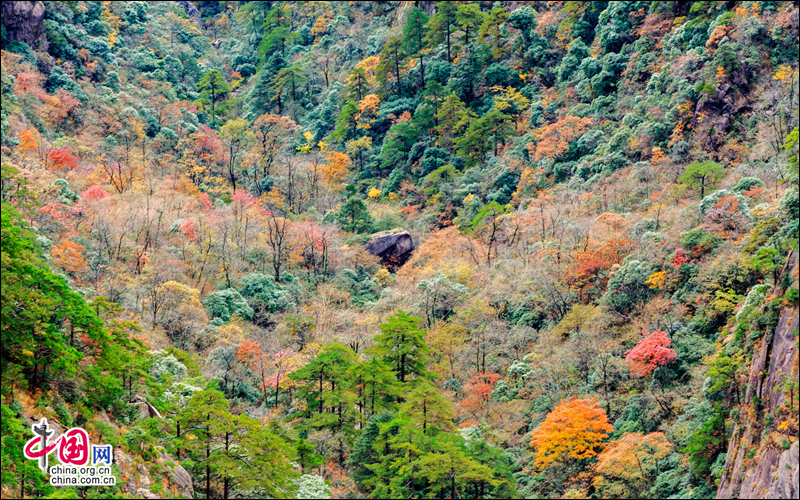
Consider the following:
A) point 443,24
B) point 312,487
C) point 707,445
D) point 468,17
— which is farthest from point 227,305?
point 468,17

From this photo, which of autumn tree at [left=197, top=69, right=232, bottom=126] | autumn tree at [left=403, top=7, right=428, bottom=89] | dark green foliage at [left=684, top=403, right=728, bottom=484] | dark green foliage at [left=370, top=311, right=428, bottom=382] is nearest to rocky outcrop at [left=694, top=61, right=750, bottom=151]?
dark green foliage at [left=370, top=311, right=428, bottom=382]

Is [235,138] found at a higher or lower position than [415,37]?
lower

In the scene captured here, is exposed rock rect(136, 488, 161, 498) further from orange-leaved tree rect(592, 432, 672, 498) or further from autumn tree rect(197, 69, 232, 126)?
autumn tree rect(197, 69, 232, 126)

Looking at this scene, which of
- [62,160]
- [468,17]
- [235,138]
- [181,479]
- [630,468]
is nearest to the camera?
[181,479]

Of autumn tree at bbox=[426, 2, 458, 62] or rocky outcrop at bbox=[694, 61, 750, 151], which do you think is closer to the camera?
rocky outcrop at bbox=[694, 61, 750, 151]

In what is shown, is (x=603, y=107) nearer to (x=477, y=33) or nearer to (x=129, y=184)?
(x=477, y=33)

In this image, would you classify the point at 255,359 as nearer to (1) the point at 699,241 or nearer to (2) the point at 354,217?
(2) the point at 354,217

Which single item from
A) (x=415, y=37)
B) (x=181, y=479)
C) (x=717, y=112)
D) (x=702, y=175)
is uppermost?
(x=415, y=37)
